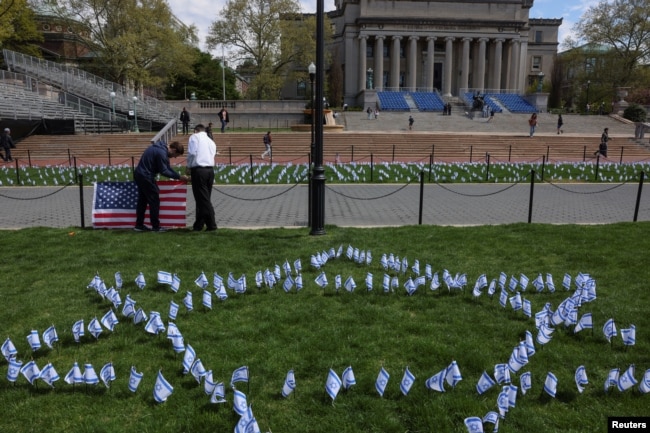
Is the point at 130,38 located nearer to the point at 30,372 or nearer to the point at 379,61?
the point at 379,61

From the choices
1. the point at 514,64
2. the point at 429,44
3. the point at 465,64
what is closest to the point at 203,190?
the point at 429,44

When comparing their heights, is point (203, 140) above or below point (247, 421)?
above

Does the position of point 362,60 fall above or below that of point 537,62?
below

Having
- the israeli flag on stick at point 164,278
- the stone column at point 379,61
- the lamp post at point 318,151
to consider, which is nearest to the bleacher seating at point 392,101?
the stone column at point 379,61

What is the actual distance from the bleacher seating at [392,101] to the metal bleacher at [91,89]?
2381 centimetres

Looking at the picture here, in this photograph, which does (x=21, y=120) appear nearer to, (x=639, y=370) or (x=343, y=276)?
(x=343, y=276)

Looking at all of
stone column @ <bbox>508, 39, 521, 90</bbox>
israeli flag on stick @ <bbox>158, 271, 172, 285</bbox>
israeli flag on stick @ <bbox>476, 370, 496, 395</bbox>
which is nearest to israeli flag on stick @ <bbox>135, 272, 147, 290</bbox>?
israeli flag on stick @ <bbox>158, 271, 172, 285</bbox>

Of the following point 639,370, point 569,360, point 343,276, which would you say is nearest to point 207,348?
point 343,276

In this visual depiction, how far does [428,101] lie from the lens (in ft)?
196

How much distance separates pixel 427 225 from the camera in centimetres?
1015

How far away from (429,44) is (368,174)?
55.3 metres

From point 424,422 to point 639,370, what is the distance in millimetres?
2061

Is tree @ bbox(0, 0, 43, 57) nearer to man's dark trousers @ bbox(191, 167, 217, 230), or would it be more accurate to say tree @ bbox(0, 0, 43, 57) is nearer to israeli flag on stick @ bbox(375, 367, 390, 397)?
man's dark trousers @ bbox(191, 167, 217, 230)

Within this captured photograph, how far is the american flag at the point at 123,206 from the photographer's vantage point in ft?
32.1
